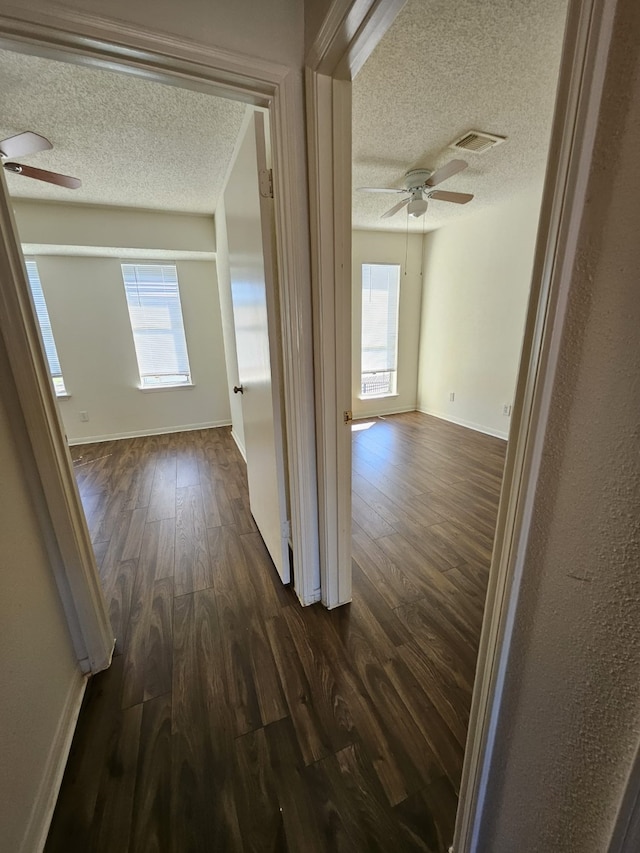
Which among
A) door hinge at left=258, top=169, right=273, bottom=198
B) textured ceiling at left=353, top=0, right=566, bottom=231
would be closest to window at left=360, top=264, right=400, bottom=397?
textured ceiling at left=353, top=0, right=566, bottom=231

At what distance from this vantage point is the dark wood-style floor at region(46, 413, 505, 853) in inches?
36.4

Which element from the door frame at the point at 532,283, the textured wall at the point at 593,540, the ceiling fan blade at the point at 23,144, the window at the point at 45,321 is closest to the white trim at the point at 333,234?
the door frame at the point at 532,283

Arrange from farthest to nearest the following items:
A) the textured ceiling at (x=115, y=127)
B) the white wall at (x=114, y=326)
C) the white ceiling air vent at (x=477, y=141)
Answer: the white wall at (x=114, y=326) < the white ceiling air vent at (x=477, y=141) < the textured ceiling at (x=115, y=127)

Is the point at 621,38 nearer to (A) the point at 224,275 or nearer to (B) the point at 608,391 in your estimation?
(B) the point at 608,391

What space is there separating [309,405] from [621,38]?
1.15 m

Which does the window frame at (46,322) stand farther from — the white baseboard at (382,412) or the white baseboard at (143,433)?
the white baseboard at (382,412)

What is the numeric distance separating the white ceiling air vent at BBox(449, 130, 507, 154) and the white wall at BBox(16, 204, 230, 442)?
2.62m

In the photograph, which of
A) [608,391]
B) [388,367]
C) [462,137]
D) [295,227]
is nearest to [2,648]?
[608,391]

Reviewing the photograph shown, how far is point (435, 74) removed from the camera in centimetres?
164

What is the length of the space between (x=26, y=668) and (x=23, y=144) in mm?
2375

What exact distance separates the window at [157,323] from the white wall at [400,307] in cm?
228

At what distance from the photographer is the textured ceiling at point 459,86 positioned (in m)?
1.36

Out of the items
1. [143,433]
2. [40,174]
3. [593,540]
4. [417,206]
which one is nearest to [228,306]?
[40,174]

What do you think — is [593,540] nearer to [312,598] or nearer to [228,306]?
[312,598]
